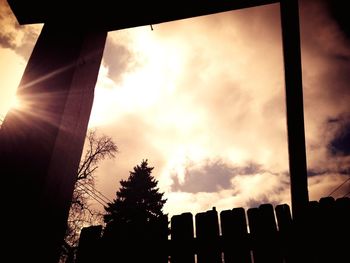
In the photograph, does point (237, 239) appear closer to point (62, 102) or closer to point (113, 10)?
point (62, 102)

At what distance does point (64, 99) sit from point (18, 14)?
960 millimetres

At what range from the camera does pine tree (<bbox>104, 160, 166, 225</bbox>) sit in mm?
23362

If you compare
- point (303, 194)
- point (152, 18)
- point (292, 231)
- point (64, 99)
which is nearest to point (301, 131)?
point (303, 194)

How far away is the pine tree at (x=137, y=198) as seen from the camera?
23.4 m

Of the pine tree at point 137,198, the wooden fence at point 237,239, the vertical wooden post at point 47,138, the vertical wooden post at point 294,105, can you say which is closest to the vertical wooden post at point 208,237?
the wooden fence at point 237,239

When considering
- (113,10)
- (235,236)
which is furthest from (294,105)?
(113,10)

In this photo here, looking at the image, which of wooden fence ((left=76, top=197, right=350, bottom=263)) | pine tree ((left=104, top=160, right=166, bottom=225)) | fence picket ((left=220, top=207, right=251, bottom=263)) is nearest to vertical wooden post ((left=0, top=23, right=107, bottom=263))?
wooden fence ((left=76, top=197, right=350, bottom=263))

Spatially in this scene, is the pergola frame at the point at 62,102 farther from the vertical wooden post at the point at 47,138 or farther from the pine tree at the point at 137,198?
the pine tree at the point at 137,198

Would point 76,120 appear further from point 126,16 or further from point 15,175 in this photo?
point 126,16

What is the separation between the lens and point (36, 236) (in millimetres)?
1009

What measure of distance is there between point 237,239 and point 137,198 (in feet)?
77.9

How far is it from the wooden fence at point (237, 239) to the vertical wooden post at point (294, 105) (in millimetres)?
270

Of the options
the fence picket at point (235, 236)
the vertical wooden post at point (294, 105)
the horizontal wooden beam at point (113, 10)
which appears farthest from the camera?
the fence picket at point (235, 236)

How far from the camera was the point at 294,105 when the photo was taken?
1.49m
